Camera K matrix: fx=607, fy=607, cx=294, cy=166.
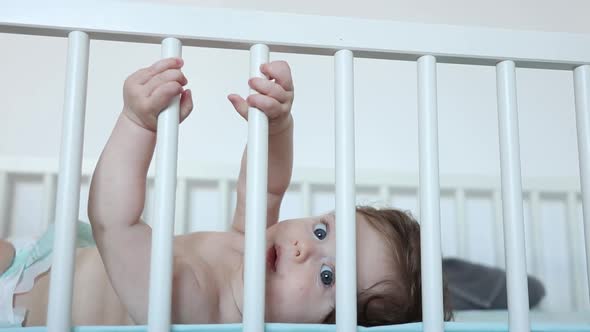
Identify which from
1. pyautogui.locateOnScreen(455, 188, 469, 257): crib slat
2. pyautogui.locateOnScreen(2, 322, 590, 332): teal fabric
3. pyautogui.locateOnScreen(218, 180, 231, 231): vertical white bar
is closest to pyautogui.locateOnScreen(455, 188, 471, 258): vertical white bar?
pyautogui.locateOnScreen(455, 188, 469, 257): crib slat

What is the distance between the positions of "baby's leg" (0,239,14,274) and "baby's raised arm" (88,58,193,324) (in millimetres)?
372

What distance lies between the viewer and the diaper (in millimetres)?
825

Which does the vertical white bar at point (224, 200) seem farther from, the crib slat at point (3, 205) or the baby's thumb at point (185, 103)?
the baby's thumb at point (185, 103)

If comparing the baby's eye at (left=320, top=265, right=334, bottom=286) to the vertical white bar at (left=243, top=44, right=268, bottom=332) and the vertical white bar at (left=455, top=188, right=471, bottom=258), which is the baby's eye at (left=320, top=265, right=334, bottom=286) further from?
the vertical white bar at (left=455, top=188, right=471, bottom=258)

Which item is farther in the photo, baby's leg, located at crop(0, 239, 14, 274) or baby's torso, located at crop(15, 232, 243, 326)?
baby's leg, located at crop(0, 239, 14, 274)

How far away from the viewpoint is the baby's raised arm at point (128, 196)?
22.9 inches

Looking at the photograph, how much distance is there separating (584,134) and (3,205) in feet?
3.93

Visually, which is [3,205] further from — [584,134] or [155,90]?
[584,134]

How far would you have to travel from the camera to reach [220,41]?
1.79 feet

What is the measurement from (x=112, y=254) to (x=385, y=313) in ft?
1.26

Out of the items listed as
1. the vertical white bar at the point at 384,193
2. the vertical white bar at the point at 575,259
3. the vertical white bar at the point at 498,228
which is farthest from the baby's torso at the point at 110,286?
the vertical white bar at the point at 575,259

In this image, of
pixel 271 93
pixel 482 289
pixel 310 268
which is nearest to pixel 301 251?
pixel 310 268

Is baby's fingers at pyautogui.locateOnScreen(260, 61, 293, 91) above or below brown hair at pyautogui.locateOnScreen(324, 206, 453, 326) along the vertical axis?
above

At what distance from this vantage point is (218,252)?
872 mm
